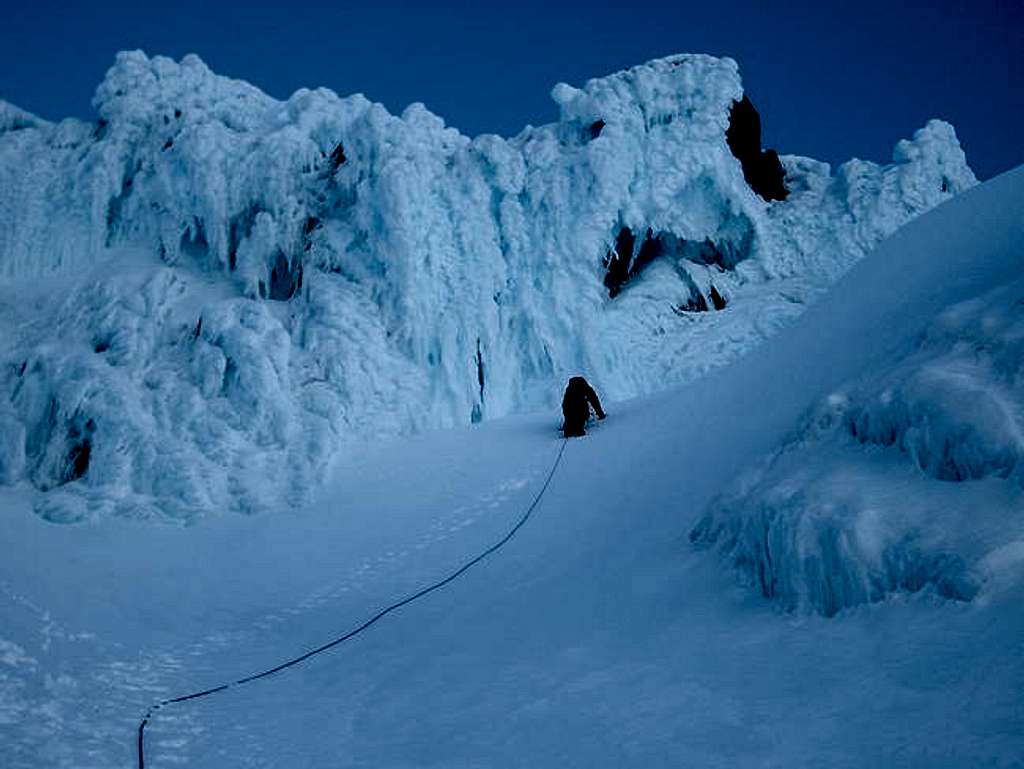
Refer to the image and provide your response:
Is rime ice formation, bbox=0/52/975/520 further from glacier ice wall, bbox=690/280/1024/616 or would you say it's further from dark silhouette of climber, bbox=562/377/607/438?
glacier ice wall, bbox=690/280/1024/616

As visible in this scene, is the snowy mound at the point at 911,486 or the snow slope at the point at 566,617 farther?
the snowy mound at the point at 911,486

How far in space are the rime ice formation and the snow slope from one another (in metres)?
1.42

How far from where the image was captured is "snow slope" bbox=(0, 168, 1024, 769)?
2.38 metres

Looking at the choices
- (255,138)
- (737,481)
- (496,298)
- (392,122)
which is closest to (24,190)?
(255,138)

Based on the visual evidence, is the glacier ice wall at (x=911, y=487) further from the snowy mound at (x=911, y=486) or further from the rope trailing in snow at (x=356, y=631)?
the rope trailing in snow at (x=356, y=631)

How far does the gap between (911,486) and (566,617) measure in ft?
7.07

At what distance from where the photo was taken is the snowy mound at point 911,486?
2.64m

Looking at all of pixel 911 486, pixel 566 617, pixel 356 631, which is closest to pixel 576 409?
pixel 356 631

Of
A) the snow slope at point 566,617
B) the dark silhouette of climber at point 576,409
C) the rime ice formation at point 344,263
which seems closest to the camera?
the snow slope at point 566,617

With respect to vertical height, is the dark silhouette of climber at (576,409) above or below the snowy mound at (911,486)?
above

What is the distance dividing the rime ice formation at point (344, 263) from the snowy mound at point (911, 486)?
692cm

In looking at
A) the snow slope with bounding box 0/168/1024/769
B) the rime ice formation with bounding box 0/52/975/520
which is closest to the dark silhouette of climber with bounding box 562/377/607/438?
the snow slope with bounding box 0/168/1024/769

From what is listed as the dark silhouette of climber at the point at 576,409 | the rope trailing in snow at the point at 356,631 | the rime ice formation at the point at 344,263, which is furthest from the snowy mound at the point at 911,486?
the rime ice formation at the point at 344,263

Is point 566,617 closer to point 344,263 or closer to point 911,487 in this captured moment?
point 911,487
